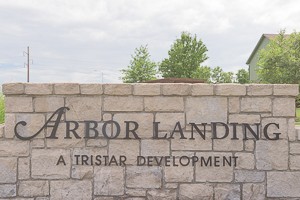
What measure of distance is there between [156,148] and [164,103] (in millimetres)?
621

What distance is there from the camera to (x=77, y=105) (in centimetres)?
521

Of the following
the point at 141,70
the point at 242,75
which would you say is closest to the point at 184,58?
the point at 141,70

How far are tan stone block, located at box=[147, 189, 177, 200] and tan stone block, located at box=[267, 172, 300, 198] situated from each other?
1.30 metres

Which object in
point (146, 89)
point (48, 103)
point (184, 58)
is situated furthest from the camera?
point (184, 58)

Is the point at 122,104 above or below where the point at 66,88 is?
below

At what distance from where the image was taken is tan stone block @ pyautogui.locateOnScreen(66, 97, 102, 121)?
5184mm

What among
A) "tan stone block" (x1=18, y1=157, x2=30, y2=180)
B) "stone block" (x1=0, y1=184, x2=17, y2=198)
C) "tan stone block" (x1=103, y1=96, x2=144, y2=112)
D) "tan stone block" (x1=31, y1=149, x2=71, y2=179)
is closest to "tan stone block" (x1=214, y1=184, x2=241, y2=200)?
"tan stone block" (x1=103, y1=96, x2=144, y2=112)

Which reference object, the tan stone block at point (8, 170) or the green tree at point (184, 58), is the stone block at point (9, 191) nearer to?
the tan stone block at point (8, 170)

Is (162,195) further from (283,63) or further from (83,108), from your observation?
(283,63)

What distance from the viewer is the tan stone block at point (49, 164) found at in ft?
17.1

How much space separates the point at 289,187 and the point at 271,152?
21.2 inches

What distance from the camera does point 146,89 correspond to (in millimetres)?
5109

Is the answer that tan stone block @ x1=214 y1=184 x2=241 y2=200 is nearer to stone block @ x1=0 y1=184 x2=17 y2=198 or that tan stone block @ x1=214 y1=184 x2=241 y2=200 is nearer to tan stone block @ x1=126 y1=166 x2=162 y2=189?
tan stone block @ x1=126 y1=166 x2=162 y2=189

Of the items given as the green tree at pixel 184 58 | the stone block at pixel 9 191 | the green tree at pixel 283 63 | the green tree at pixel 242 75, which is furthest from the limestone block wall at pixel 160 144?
the green tree at pixel 242 75
